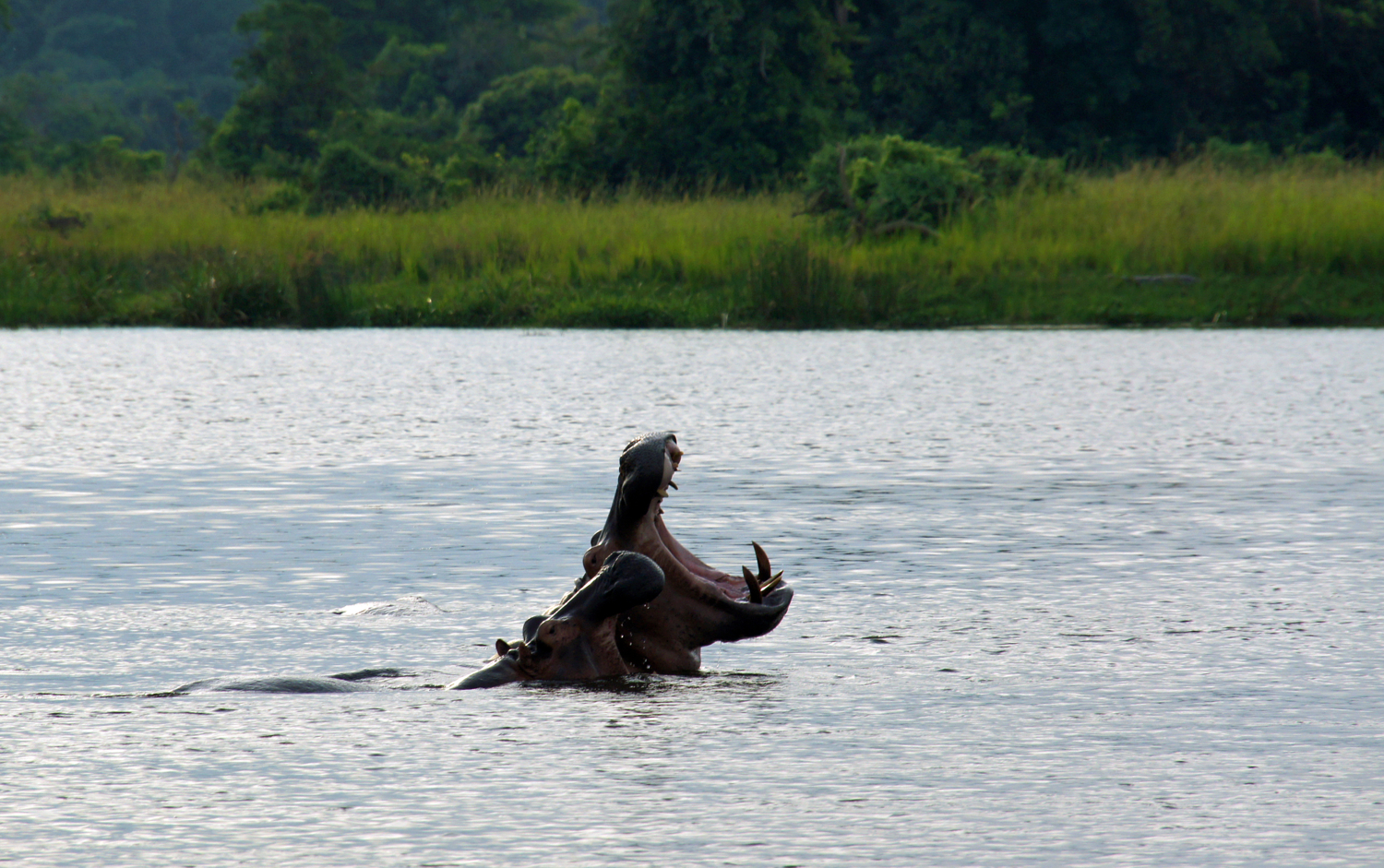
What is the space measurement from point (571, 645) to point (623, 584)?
324 mm

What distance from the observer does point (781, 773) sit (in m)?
3.53

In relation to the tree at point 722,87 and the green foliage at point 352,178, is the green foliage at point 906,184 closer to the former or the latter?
the tree at point 722,87

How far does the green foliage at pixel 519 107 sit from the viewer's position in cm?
3991

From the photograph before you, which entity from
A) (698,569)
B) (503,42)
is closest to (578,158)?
(503,42)

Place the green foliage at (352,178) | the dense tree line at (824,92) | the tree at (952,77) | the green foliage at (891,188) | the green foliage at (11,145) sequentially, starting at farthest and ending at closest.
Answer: the green foliage at (11,145)
the tree at (952,77)
the dense tree line at (824,92)
the green foliage at (352,178)
the green foliage at (891,188)

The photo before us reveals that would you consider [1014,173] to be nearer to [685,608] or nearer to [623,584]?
[685,608]

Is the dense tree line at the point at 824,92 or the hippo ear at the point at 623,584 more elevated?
the dense tree line at the point at 824,92

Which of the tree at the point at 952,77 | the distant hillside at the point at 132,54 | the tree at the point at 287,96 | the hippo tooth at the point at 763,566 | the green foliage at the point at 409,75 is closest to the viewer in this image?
the hippo tooth at the point at 763,566

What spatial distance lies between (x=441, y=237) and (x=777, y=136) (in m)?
10.3

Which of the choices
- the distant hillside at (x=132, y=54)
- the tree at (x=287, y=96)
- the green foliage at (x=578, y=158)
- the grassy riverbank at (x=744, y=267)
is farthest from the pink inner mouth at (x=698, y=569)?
the distant hillside at (x=132, y=54)

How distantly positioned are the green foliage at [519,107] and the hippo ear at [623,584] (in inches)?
1425

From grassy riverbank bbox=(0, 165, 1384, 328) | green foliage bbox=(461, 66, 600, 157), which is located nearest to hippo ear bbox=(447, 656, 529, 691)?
grassy riverbank bbox=(0, 165, 1384, 328)

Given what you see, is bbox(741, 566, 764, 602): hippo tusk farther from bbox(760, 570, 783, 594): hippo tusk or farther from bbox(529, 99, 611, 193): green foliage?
bbox(529, 99, 611, 193): green foliage

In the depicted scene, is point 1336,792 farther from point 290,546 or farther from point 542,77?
point 542,77
